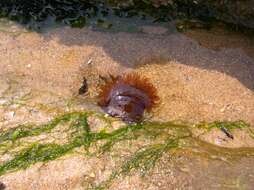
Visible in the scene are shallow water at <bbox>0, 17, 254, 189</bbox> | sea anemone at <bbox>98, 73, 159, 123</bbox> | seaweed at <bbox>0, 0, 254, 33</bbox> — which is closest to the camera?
shallow water at <bbox>0, 17, 254, 189</bbox>

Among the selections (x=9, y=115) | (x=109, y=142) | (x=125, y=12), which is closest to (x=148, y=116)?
(x=109, y=142)

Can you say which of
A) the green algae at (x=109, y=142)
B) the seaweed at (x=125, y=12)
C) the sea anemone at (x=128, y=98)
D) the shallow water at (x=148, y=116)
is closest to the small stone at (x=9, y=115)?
the shallow water at (x=148, y=116)

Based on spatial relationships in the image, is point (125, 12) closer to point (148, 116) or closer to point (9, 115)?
point (148, 116)

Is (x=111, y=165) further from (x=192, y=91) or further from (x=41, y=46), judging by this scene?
(x=41, y=46)

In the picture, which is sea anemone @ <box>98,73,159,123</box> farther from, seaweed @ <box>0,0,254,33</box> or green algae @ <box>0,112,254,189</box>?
seaweed @ <box>0,0,254,33</box>

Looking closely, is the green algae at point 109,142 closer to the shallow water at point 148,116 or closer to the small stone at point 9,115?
the shallow water at point 148,116

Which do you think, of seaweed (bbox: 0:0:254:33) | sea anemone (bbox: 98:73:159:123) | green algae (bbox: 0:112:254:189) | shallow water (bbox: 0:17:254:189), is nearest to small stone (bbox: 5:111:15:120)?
shallow water (bbox: 0:17:254:189)
